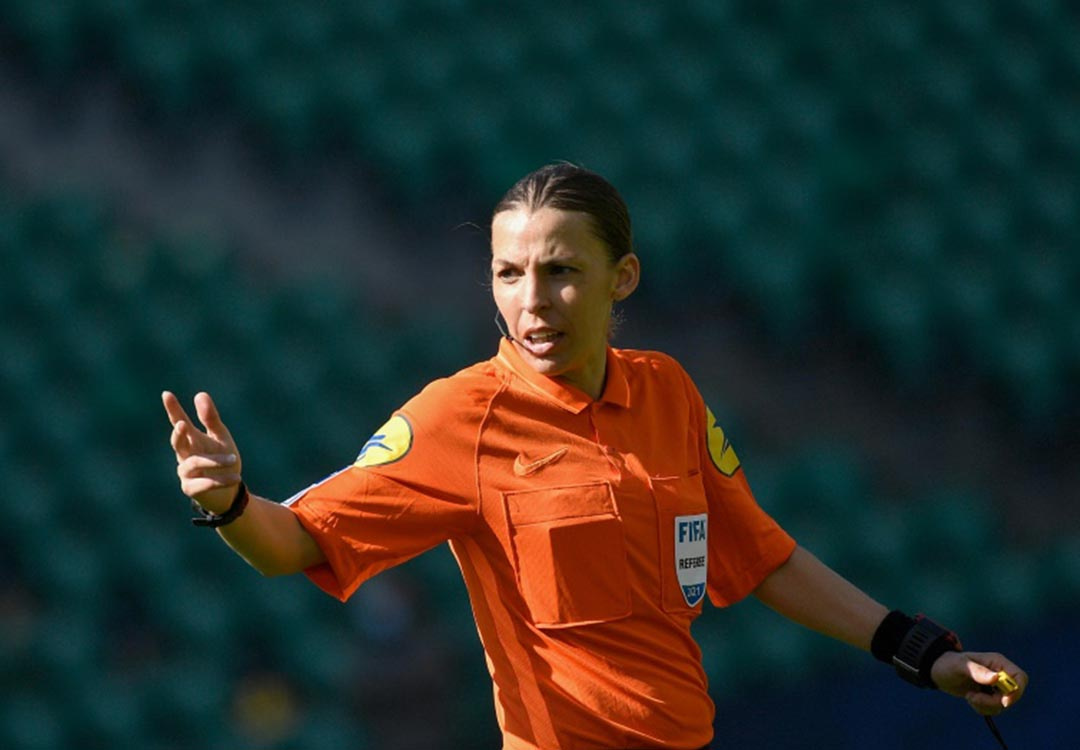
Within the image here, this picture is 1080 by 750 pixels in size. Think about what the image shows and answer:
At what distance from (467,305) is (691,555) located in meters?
2.58

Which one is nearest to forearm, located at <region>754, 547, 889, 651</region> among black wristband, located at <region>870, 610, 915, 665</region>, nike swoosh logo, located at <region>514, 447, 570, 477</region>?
black wristband, located at <region>870, 610, 915, 665</region>

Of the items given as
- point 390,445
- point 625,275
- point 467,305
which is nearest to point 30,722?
point 467,305

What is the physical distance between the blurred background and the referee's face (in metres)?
2.20

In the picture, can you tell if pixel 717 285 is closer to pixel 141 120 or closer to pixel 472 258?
pixel 472 258

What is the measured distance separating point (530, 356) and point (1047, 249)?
11.0 feet

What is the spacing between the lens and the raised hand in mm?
1669

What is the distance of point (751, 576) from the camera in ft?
7.01

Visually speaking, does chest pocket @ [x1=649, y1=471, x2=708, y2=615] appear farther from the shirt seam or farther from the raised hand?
the raised hand

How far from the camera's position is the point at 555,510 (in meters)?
1.86

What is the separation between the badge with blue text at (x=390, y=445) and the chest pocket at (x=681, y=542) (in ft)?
1.00

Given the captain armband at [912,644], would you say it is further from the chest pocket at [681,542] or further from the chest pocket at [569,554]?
the chest pocket at [569,554]

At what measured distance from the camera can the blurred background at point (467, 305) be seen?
3951 millimetres

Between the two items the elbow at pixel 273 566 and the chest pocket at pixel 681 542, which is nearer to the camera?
the elbow at pixel 273 566

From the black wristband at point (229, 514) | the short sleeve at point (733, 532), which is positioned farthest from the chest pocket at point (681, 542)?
the black wristband at point (229, 514)
